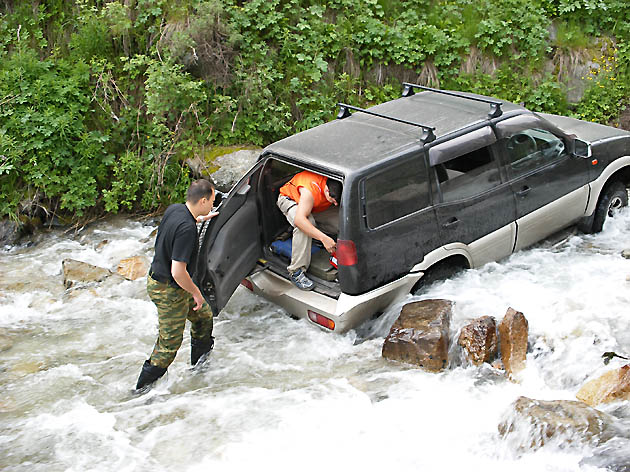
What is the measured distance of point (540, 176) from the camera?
7.30 metres

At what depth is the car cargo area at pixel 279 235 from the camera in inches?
271

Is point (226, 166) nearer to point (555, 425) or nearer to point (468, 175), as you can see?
point (468, 175)

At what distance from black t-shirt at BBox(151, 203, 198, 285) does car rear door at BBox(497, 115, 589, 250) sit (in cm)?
331

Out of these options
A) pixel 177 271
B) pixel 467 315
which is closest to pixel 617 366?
pixel 467 315

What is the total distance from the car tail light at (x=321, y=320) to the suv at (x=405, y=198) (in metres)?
0.01

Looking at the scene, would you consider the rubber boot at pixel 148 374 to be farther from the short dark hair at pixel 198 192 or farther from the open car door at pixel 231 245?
the short dark hair at pixel 198 192

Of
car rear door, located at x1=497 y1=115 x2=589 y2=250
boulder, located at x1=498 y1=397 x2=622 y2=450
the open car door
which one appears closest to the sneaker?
the open car door

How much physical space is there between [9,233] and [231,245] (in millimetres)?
4408

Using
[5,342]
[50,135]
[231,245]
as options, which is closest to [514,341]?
[231,245]

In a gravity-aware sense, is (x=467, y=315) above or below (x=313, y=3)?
A: below

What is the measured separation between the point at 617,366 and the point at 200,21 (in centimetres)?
726

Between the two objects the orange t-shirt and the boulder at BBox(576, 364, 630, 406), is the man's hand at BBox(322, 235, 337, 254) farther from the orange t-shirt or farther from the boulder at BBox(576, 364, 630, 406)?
the boulder at BBox(576, 364, 630, 406)

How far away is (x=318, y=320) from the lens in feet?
21.8

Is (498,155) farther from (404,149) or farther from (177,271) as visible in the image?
(177,271)
